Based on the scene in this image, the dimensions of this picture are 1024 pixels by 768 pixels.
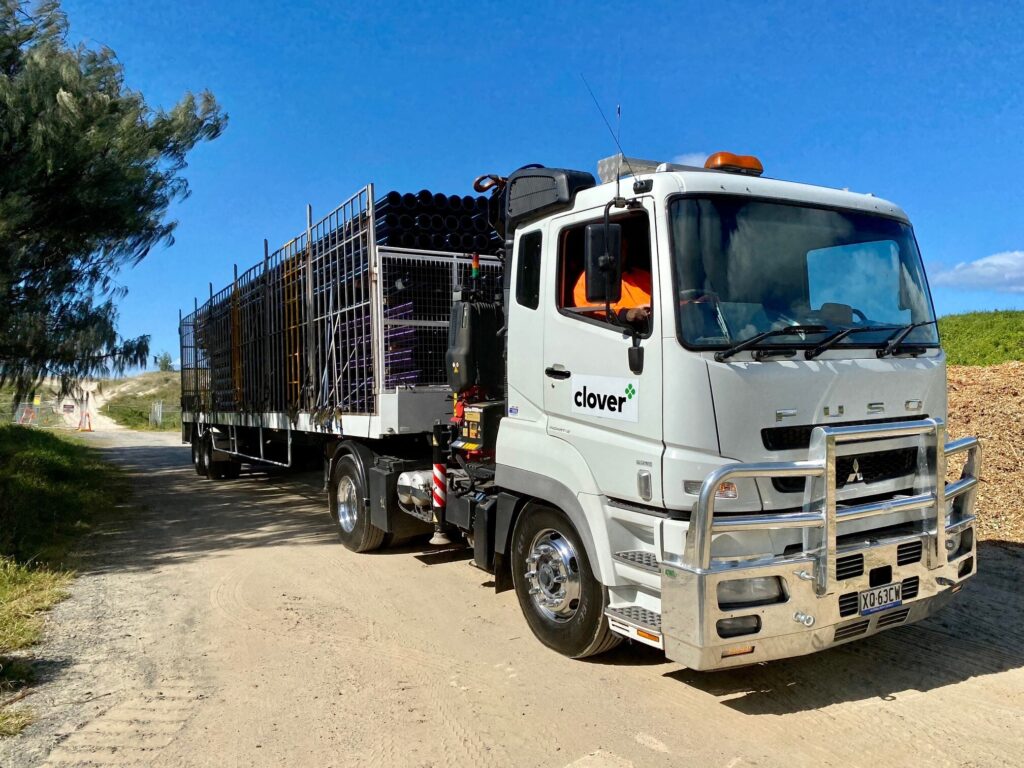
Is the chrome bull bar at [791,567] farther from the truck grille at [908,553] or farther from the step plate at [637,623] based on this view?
the step plate at [637,623]

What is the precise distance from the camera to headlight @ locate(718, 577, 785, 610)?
3.53m

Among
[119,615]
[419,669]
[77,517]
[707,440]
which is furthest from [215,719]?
[77,517]

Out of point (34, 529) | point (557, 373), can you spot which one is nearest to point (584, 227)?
point (557, 373)

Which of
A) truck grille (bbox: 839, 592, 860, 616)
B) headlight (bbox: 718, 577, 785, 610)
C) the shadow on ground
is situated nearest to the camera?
headlight (bbox: 718, 577, 785, 610)

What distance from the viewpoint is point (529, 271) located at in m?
5.02

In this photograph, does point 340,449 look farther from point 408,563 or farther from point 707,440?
point 707,440

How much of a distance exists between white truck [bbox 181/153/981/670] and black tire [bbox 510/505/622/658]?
0.05ft

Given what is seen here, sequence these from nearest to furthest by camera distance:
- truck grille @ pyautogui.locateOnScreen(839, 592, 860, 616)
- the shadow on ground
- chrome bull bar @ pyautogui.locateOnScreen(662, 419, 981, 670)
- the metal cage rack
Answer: chrome bull bar @ pyautogui.locateOnScreen(662, 419, 981, 670) → truck grille @ pyautogui.locateOnScreen(839, 592, 860, 616) → the shadow on ground → the metal cage rack

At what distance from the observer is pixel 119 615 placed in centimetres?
580

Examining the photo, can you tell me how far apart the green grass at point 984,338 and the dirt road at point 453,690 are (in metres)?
8.77

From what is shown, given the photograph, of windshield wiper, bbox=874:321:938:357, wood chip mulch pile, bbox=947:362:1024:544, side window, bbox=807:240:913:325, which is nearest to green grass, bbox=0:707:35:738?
side window, bbox=807:240:913:325

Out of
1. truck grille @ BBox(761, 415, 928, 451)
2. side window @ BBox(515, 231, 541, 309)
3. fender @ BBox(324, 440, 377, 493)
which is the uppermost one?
side window @ BBox(515, 231, 541, 309)

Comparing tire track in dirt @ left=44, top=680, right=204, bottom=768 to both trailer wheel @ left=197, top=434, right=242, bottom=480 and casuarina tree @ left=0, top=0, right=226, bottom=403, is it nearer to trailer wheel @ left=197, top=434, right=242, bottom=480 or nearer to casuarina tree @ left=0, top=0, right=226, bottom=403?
casuarina tree @ left=0, top=0, right=226, bottom=403

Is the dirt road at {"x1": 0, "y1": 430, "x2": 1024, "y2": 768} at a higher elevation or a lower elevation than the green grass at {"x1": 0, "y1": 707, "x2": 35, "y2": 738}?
lower
